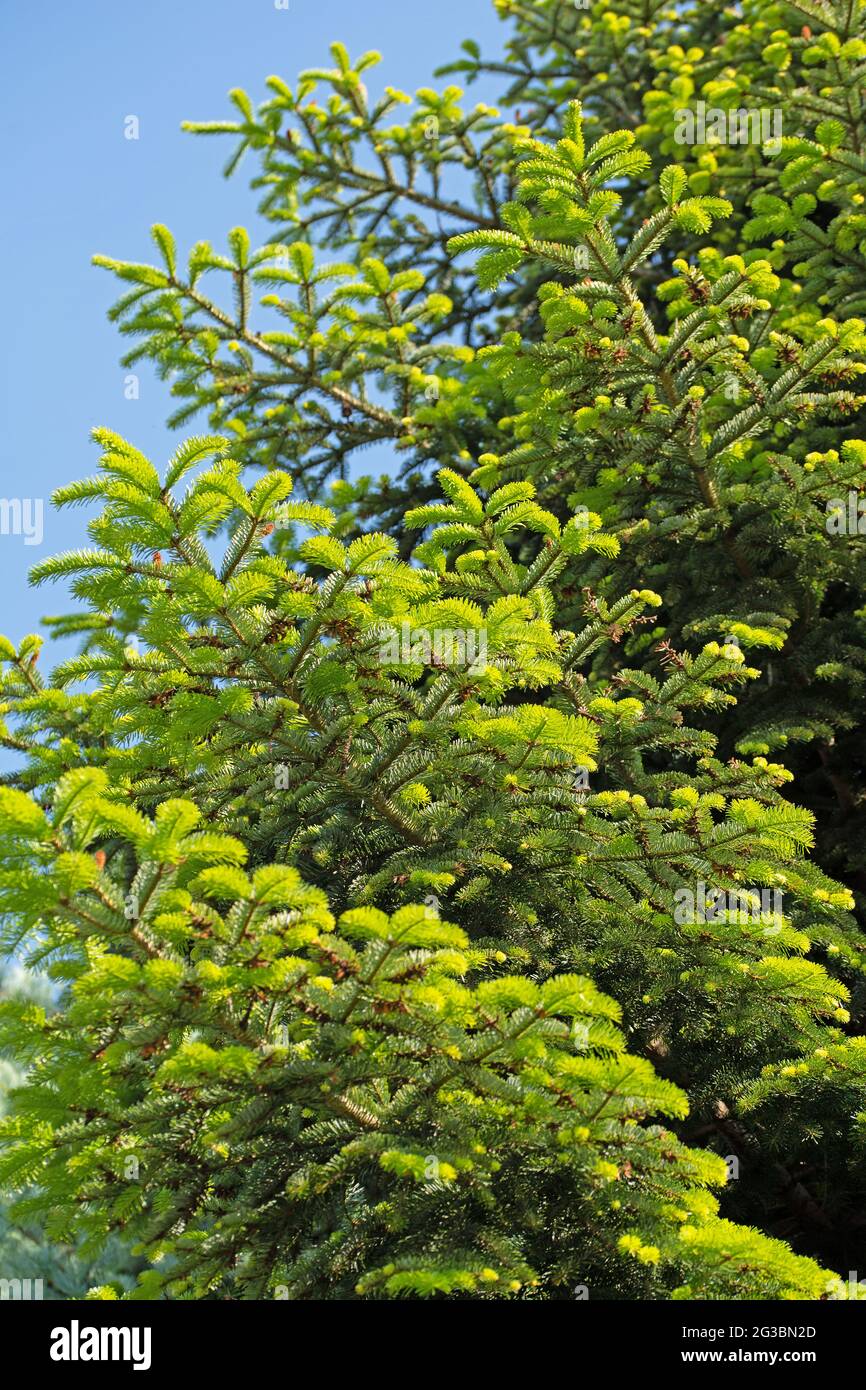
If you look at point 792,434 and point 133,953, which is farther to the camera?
point 792,434

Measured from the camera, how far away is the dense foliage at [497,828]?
3027 mm

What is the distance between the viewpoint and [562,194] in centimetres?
484

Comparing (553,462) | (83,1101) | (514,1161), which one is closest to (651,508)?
(553,462)

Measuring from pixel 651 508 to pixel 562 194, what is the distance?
58.8 inches

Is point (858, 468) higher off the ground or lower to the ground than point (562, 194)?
lower

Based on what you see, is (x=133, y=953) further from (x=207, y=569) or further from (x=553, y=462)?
(x=553, y=462)

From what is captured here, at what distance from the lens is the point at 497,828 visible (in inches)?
157

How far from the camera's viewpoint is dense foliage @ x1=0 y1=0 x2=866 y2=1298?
3.03m
